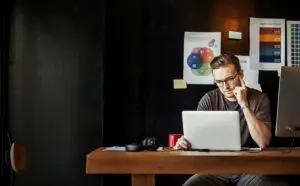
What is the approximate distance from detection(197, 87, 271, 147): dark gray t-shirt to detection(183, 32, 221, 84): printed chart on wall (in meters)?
0.39

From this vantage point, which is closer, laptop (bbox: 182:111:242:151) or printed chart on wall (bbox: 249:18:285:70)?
laptop (bbox: 182:111:242:151)

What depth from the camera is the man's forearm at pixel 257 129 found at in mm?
2546

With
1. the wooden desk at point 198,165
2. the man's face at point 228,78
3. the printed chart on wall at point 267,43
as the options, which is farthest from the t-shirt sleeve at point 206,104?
the wooden desk at point 198,165

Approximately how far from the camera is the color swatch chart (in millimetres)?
3373

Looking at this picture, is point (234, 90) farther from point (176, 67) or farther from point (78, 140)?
point (78, 140)

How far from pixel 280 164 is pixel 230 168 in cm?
24

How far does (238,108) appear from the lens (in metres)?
2.82

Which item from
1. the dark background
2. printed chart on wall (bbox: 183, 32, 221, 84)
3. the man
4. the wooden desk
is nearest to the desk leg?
the wooden desk

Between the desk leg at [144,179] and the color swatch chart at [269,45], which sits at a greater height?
the color swatch chart at [269,45]

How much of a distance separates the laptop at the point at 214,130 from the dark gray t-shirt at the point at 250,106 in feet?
1.56

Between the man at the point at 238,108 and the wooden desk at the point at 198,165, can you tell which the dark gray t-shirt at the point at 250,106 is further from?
the wooden desk at the point at 198,165

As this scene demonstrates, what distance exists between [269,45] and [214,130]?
4.48 ft

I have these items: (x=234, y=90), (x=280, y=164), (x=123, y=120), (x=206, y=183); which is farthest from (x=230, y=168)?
(x=123, y=120)

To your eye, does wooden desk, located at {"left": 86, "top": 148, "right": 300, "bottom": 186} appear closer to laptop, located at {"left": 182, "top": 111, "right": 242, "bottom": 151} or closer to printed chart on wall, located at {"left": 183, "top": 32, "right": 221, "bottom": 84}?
laptop, located at {"left": 182, "top": 111, "right": 242, "bottom": 151}
